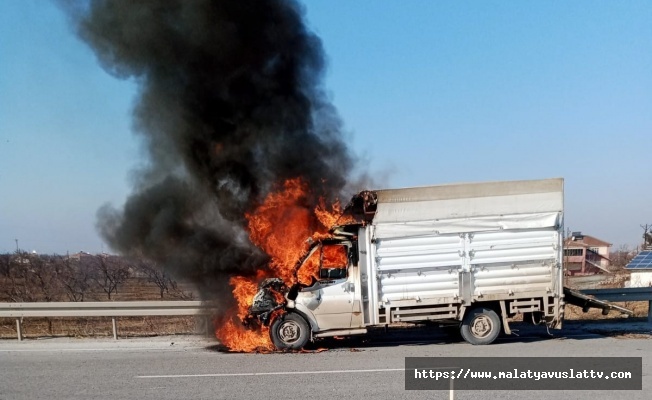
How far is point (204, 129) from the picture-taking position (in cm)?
1315

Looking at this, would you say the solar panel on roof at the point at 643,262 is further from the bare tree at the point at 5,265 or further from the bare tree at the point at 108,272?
the bare tree at the point at 5,265

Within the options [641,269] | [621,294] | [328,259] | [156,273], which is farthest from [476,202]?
[156,273]

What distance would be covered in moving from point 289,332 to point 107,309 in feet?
15.3

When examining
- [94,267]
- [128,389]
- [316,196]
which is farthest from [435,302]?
[94,267]

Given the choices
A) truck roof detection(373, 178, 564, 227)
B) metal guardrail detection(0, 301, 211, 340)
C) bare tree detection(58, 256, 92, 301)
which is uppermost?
truck roof detection(373, 178, 564, 227)

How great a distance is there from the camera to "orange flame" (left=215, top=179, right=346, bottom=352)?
33.2ft

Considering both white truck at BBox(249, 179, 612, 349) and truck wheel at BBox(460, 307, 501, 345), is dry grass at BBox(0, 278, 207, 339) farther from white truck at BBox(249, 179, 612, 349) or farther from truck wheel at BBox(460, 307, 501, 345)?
truck wheel at BBox(460, 307, 501, 345)

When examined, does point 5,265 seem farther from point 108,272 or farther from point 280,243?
point 280,243

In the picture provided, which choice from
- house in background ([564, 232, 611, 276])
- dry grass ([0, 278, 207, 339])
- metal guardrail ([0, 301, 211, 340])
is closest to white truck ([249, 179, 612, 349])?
metal guardrail ([0, 301, 211, 340])

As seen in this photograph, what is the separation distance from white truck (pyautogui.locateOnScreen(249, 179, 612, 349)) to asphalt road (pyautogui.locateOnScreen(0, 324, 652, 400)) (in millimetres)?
566

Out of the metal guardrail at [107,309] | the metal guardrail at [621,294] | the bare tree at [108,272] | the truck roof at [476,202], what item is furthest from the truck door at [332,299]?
the bare tree at [108,272]

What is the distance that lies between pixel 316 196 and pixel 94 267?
21.6 meters

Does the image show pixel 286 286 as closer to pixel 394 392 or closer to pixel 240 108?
pixel 394 392

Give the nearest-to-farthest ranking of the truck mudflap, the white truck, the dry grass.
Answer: the white truck < the truck mudflap < the dry grass
